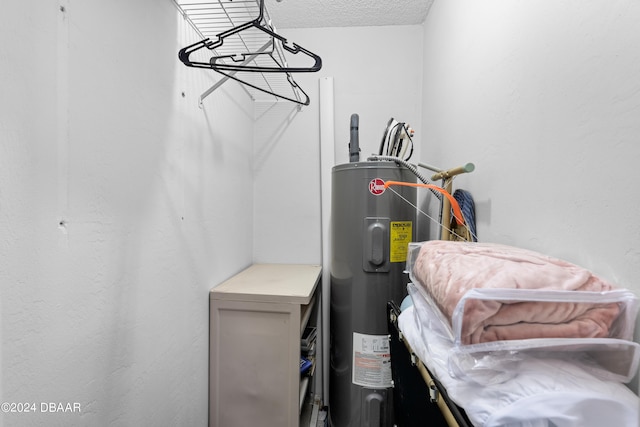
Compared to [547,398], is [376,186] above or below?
above

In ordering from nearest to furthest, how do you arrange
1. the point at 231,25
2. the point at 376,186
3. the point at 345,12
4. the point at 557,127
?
the point at 557,127 → the point at 231,25 → the point at 376,186 → the point at 345,12

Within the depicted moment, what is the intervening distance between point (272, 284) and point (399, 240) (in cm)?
62

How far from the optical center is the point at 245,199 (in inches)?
60.5

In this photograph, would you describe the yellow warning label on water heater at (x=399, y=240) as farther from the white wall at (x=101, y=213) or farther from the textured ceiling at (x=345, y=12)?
the textured ceiling at (x=345, y=12)

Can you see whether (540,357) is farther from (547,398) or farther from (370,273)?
(370,273)

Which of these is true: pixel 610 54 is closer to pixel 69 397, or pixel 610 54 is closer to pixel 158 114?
pixel 158 114

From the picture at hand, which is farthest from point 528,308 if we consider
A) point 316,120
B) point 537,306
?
point 316,120

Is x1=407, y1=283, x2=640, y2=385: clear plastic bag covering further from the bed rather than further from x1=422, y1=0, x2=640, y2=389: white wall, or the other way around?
x1=422, y1=0, x2=640, y2=389: white wall

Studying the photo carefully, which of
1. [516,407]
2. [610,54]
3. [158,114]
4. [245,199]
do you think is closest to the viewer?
[516,407]

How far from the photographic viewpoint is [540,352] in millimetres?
369

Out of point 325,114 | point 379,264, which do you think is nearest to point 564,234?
point 379,264

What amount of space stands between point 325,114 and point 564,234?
4.35ft

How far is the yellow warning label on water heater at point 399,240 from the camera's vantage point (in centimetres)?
114

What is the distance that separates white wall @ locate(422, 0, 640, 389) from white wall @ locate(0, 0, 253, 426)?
3.18 ft
